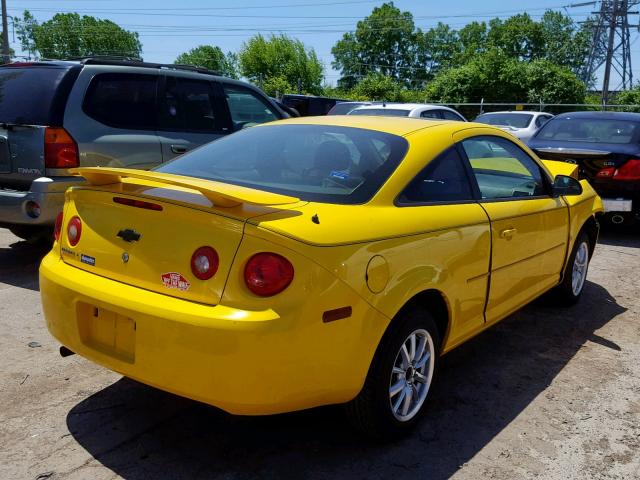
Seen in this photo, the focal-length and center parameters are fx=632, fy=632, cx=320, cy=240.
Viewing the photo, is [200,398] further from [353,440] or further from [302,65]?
Answer: [302,65]

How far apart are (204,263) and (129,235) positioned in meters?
0.45

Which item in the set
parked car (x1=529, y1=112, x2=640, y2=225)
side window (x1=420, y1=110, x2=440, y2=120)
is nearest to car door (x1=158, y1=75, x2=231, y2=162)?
parked car (x1=529, y1=112, x2=640, y2=225)

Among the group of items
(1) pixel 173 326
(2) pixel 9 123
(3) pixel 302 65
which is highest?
(3) pixel 302 65

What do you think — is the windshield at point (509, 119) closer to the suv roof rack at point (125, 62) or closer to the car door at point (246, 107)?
the car door at point (246, 107)

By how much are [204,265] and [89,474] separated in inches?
40.7

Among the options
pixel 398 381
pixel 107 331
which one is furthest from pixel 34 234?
pixel 398 381

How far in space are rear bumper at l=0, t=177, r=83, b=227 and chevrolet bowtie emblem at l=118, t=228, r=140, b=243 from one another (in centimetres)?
280

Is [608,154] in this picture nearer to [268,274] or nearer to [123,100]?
[123,100]

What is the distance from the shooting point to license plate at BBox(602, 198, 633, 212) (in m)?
7.49

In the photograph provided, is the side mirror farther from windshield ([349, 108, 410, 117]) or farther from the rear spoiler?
windshield ([349, 108, 410, 117])

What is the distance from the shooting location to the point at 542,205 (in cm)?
421

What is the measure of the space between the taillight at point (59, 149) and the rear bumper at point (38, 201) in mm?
134

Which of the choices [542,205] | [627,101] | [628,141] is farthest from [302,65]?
[542,205]

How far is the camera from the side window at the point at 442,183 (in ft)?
10.4
